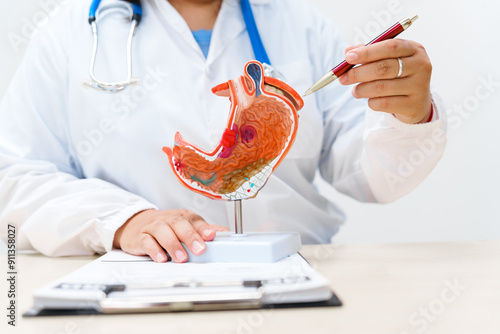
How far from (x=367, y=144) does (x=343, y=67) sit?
25 centimetres

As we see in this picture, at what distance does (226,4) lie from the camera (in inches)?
38.2

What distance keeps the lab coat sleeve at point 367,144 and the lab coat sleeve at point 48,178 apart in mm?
387

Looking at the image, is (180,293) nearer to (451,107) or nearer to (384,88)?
(384,88)

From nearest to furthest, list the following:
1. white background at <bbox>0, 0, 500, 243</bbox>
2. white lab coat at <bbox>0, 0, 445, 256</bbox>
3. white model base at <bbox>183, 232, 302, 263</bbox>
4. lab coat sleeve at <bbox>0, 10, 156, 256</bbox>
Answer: white model base at <bbox>183, 232, 302, 263</bbox>
lab coat sleeve at <bbox>0, 10, 156, 256</bbox>
white lab coat at <bbox>0, 0, 445, 256</bbox>
white background at <bbox>0, 0, 500, 243</bbox>

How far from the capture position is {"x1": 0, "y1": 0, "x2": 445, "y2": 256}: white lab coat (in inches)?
34.0

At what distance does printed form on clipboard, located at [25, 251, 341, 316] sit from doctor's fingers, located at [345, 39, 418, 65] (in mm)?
274

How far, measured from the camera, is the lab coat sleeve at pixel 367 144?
0.79m

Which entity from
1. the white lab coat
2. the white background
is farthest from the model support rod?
the white background

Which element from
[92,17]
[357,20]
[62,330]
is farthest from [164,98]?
[357,20]

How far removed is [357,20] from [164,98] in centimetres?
67

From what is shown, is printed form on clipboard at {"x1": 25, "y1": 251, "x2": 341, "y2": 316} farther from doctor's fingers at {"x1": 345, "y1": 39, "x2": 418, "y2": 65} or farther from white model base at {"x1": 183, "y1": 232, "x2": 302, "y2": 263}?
doctor's fingers at {"x1": 345, "y1": 39, "x2": 418, "y2": 65}

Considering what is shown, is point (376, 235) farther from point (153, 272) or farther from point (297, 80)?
point (153, 272)

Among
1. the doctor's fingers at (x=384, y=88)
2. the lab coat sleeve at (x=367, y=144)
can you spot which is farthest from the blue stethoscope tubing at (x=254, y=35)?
the doctor's fingers at (x=384, y=88)

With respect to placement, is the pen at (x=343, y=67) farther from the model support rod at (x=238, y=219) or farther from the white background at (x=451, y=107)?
the white background at (x=451, y=107)
